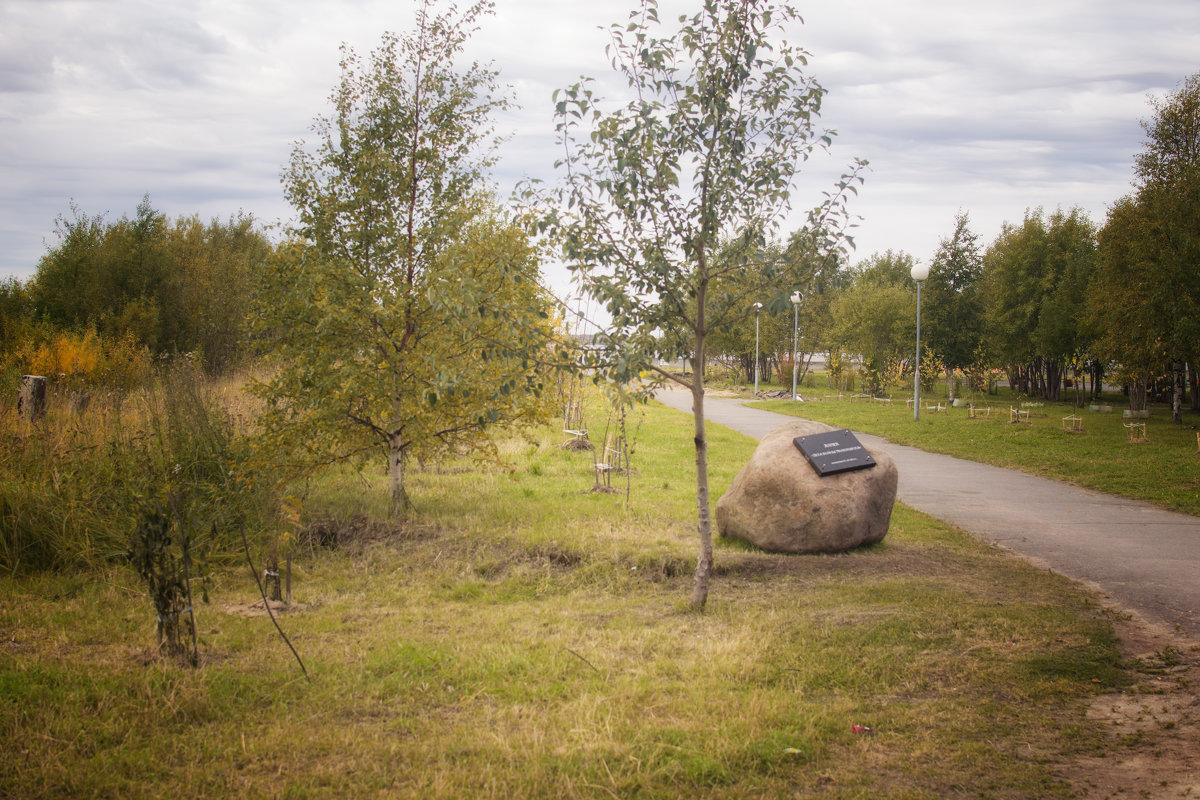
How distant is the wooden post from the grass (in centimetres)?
370

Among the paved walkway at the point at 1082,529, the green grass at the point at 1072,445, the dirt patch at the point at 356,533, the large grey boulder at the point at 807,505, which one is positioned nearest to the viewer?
the paved walkway at the point at 1082,529

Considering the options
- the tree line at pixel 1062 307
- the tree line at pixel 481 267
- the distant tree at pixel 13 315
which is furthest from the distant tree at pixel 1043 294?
the distant tree at pixel 13 315

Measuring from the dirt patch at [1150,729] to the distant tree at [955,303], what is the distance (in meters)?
37.9

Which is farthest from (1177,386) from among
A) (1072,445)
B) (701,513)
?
(701,513)

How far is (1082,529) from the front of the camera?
9133 millimetres

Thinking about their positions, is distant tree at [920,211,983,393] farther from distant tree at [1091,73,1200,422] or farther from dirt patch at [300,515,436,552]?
dirt patch at [300,515,436,552]

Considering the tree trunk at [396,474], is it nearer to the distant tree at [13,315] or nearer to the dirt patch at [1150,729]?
the dirt patch at [1150,729]

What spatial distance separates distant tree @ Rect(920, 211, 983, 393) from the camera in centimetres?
4056

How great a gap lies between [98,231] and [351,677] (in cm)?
2604

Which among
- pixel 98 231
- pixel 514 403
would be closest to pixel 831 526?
pixel 514 403

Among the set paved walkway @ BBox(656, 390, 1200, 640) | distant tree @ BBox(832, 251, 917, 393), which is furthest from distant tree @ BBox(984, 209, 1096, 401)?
paved walkway @ BBox(656, 390, 1200, 640)

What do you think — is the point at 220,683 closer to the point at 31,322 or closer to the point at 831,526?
the point at 831,526

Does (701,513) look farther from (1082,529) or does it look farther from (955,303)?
(955,303)

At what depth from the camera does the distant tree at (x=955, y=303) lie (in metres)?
40.6
